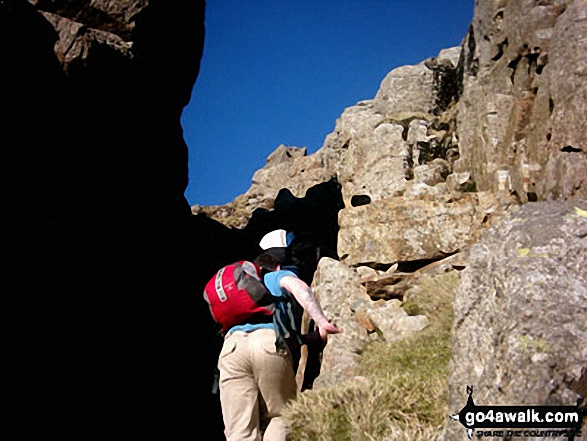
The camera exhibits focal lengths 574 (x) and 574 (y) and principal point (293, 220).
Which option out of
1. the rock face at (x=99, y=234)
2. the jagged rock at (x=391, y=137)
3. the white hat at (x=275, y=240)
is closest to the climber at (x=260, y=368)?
the white hat at (x=275, y=240)

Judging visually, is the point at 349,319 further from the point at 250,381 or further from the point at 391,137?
the point at 391,137

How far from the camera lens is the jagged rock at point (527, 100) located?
16219 mm

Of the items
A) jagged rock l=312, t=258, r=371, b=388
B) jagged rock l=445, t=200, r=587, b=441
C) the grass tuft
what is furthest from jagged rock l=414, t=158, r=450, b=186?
jagged rock l=445, t=200, r=587, b=441

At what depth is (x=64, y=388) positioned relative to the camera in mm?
31062

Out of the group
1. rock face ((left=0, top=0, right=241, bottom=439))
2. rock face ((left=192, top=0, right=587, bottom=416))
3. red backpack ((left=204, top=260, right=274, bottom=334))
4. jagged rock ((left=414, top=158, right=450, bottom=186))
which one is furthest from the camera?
rock face ((left=0, top=0, right=241, bottom=439))

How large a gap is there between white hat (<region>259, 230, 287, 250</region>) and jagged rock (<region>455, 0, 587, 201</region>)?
10.5 meters

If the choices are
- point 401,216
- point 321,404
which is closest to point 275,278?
point 321,404

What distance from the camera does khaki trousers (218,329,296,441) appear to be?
6.64 metres

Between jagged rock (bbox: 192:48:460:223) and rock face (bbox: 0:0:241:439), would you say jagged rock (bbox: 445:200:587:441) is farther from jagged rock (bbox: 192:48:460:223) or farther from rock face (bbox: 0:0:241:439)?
jagged rock (bbox: 192:48:460:223)

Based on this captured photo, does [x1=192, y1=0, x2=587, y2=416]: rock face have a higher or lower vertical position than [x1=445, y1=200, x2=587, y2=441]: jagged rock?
higher

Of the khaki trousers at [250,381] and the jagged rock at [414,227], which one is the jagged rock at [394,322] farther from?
the khaki trousers at [250,381]

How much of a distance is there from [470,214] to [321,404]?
1086 centimetres

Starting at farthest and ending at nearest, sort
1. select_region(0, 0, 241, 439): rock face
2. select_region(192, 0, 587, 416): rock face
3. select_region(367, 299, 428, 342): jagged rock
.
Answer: select_region(0, 0, 241, 439): rock face, select_region(192, 0, 587, 416): rock face, select_region(367, 299, 428, 342): jagged rock

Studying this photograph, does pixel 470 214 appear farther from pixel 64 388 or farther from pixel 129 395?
pixel 129 395
